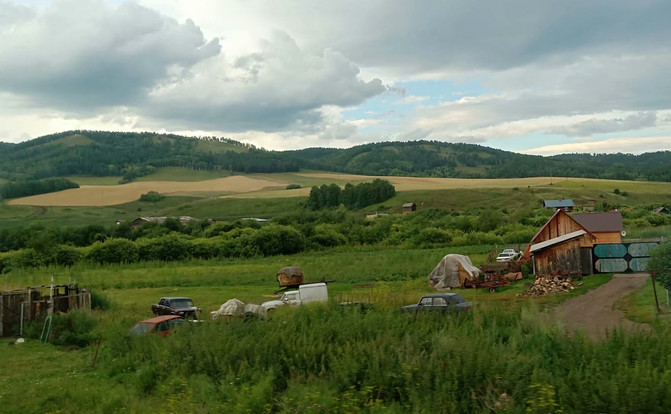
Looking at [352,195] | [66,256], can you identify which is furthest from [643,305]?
[352,195]

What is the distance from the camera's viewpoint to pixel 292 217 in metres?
91.9

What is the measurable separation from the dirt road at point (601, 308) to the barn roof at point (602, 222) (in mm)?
8143

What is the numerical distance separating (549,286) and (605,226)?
13962 millimetres

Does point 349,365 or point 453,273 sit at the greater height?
point 349,365

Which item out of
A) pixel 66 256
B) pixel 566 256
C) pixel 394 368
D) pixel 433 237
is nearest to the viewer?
pixel 394 368

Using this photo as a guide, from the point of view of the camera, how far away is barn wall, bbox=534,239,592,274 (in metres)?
31.4

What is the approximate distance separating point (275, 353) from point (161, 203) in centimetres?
11027

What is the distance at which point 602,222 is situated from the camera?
39125mm

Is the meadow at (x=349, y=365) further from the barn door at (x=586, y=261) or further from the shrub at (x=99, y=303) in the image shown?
the barn door at (x=586, y=261)

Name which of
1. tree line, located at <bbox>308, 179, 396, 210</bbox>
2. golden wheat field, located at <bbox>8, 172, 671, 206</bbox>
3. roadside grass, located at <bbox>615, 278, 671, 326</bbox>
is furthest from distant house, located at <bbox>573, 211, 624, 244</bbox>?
golden wheat field, located at <bbox>8, 172, 671, 206</bbox>

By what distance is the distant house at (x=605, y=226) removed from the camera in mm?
38312

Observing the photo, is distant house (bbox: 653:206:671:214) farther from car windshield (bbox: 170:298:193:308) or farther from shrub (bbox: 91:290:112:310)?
shrub (bbox: 91:290:112:310)

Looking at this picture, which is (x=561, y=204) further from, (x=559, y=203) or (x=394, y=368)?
(x=394, y=368)

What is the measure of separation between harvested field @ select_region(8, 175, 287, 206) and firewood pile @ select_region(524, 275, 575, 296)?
313 ft
